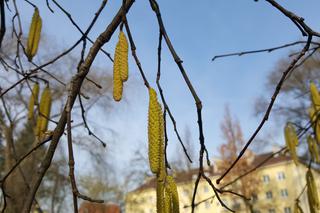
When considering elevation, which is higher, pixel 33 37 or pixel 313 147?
pixel 33 37

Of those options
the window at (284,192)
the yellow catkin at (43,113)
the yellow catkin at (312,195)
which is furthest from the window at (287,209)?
the yellow catkin at (43,113)

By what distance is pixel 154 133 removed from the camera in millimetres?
493

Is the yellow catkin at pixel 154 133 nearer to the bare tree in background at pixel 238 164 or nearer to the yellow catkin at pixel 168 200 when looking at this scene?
the yellow catkin at pixel 168 200

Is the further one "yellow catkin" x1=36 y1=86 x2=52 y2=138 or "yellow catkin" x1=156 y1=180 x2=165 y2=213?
"yellow catkin" x1=36 y1=86 x2=52 y2=138

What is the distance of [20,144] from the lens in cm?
1104

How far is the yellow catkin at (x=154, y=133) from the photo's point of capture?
0.47m

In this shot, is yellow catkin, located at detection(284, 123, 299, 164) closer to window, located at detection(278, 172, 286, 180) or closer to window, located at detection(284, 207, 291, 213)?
window, located at detection(284, 207, 291, 213)

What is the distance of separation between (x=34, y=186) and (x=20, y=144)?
1132cm

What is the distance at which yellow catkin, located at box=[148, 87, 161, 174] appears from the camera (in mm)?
475

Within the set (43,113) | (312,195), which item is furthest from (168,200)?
(312,195)

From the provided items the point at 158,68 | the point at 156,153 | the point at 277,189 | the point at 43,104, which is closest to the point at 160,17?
the point at 158,68

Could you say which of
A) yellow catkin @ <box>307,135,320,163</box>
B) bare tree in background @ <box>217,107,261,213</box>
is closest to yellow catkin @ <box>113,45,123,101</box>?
yellow catkin @ <box>307,135,320,163</box>

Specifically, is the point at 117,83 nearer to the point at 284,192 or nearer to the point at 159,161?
the point at 159,161

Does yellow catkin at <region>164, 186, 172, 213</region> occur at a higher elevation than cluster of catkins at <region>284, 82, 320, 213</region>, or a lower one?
lower
